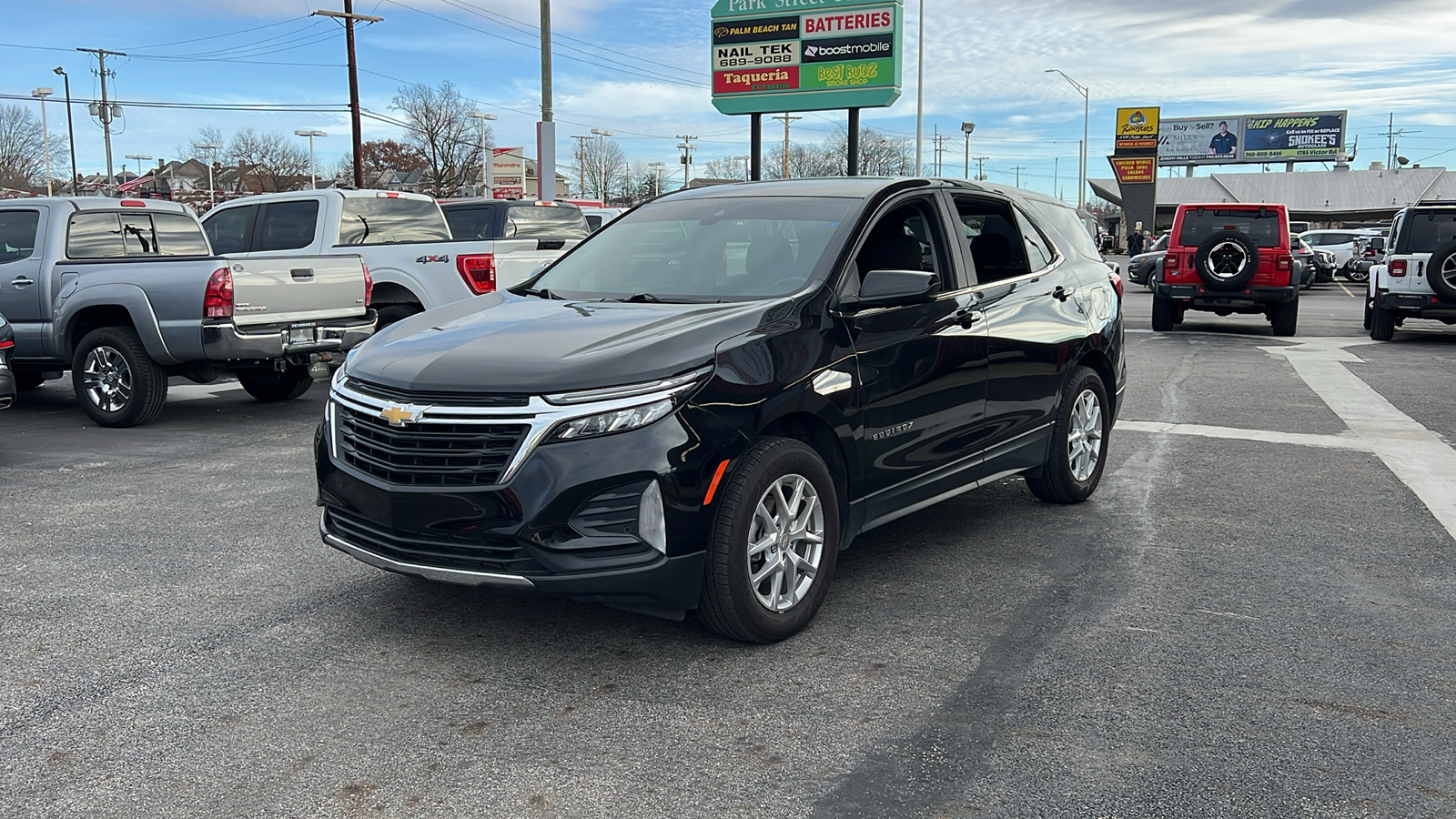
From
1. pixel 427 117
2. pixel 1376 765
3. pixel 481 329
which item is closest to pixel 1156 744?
pixel 1376 765

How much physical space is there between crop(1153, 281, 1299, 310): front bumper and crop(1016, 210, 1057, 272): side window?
12.7 meters

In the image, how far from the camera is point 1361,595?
5.06 metres

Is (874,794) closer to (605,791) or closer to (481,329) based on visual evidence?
(605,791)

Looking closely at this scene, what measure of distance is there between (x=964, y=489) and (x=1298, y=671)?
1.76m

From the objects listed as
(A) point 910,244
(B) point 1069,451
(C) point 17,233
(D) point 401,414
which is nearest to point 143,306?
(C) point 17,233

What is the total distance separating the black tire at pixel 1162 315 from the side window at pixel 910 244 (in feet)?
47.7

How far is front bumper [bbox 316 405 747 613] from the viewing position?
3.91m

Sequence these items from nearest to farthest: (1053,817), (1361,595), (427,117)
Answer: (1053,817), (1361,595), (427,117)

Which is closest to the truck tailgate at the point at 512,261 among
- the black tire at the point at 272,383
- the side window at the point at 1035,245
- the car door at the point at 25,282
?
the black tire at the point at 272,383

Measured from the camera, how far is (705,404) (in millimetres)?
4051

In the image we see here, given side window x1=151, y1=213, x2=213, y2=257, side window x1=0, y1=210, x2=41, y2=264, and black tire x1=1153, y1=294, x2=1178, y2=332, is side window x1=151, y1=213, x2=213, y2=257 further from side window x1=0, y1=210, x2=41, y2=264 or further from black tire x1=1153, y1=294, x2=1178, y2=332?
black tire x1=1153, y1=294, x2=1178, y2=332

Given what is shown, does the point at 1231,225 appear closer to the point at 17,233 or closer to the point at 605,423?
the point at 17,233

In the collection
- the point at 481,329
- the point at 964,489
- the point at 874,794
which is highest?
the point at 481,329

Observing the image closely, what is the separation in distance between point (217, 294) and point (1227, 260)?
47.6 ft
